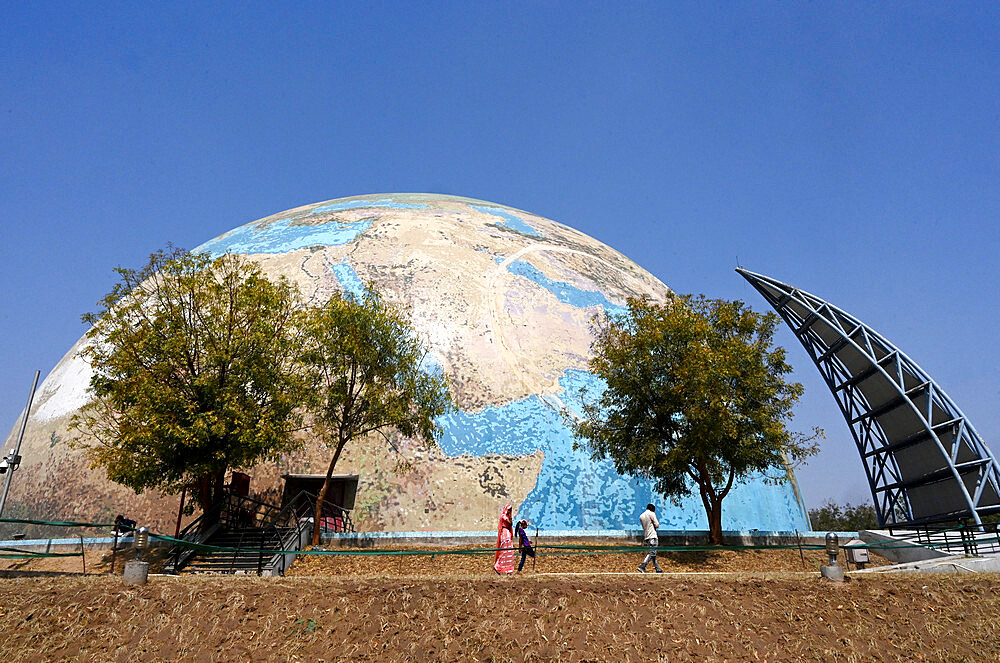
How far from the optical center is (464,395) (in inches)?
720

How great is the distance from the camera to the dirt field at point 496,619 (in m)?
7.56

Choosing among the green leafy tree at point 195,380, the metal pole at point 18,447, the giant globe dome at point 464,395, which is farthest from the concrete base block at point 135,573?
the metal pole at point 18,447

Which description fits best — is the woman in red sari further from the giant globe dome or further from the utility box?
the utility box

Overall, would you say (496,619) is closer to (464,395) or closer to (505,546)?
(505,546)

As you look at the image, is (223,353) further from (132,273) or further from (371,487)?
(371,487)

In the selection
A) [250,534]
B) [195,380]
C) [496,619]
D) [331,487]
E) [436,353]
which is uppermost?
[436,353]

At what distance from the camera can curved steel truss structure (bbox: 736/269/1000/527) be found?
2073cm

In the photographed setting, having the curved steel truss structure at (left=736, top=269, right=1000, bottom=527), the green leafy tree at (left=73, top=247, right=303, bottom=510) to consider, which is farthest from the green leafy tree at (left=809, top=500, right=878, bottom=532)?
the green leafy tree at (left=73, top=247, right=303, bottom=510)

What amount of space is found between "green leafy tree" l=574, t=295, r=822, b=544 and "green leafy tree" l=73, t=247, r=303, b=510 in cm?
803

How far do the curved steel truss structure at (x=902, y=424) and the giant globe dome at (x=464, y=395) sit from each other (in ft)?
14.8

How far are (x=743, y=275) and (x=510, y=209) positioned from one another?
428 inches

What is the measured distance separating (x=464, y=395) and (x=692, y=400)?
20.3ft

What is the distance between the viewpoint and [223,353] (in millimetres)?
14836

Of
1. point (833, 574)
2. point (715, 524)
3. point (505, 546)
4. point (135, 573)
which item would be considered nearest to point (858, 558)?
point (715, 524)
